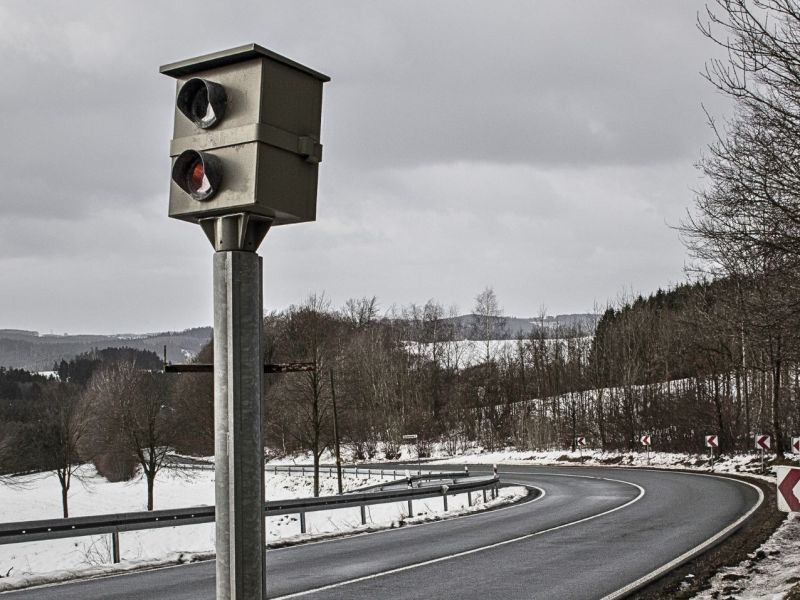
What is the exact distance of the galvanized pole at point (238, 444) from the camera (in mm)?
2955

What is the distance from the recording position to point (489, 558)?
13.1 metres

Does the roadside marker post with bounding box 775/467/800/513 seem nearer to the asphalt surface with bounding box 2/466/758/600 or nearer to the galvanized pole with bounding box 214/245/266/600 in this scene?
the asphalt surface with bounding box 2/466/758/600

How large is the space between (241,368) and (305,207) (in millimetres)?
642

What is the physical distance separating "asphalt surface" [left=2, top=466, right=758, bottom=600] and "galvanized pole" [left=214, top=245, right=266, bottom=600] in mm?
7293

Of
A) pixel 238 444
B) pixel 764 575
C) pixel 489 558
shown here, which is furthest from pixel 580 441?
pixel 238 444

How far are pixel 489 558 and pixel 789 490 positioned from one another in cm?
502

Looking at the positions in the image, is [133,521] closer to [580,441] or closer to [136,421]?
[136,421]

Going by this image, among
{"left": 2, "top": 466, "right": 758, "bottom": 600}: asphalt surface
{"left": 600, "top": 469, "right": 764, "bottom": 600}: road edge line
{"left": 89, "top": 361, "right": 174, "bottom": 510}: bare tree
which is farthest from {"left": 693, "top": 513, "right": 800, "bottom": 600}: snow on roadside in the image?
{"left": 89, "top": 361, "right": 174, "bottom": 510}: bare tree

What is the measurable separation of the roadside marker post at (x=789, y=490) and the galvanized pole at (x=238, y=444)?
809 cm

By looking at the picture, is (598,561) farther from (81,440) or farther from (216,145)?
(81,440)

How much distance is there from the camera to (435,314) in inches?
4075

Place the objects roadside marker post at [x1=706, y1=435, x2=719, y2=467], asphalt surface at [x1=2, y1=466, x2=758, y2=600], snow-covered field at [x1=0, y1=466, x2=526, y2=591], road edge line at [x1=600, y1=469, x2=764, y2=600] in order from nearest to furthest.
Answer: road edge line at [x1=600, y1=469, x2=764, y2=600] → asphalt surface at [x1=2, y1=466, x2=758, y2=600] → snow-covered field at [x1=0, y1=466, x2=526, y2=591] → roadside marker post at [x1=706, y1=435, x2=719, y2=467]

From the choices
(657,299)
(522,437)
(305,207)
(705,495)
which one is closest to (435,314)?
(657,299)

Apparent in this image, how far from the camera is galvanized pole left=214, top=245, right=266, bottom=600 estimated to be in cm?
296
